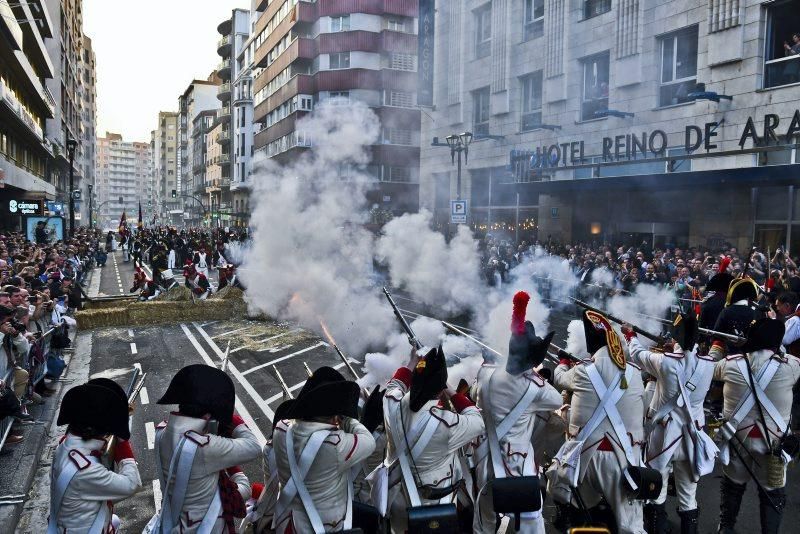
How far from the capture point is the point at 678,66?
2130 centimetres

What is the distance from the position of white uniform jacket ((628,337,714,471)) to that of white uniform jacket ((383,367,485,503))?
1970 mm

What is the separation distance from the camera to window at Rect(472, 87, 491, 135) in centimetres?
2934

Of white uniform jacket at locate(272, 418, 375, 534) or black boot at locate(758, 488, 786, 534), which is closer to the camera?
white uniform jacket at locate(272, 418, 375, 534)

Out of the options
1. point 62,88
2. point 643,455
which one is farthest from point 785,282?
point 62,88

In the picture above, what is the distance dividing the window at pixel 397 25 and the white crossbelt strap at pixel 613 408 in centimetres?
2993

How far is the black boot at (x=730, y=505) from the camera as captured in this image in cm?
583

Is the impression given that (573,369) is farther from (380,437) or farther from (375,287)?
(375,287)

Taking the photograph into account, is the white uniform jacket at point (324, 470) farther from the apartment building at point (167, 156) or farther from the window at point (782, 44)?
the apartment building at point (167, 156)

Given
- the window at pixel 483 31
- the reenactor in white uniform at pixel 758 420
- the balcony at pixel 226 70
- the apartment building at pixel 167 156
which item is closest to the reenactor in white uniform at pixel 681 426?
the reenactor in white uniform at pixel 758 420

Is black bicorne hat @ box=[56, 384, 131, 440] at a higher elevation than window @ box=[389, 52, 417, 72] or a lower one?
lower

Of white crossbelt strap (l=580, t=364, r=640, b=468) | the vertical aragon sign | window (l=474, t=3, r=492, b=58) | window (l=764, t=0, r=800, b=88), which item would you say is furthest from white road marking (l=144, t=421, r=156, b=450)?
window (l=474, t=3, r=492, b=58)

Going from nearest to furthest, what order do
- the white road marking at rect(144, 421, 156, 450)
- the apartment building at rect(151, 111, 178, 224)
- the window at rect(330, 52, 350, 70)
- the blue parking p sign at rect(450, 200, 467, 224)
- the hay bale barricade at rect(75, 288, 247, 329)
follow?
1. the white road marking at rect(144, 421, 156, 450)
2. the hay bale barricade at rect(75, 288, 247, 329)
3. the blue parking p sign at rect(450, 200, 467, 224)
4. the window at rect(330, 52, 350, 70)
5. the apartment building at rect(151, 111, 178, 224)

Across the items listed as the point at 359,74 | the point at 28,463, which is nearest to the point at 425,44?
the point at 359,74

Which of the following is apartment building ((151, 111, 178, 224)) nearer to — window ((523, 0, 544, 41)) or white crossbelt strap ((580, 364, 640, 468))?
window ((523, 0, 544, 41))
